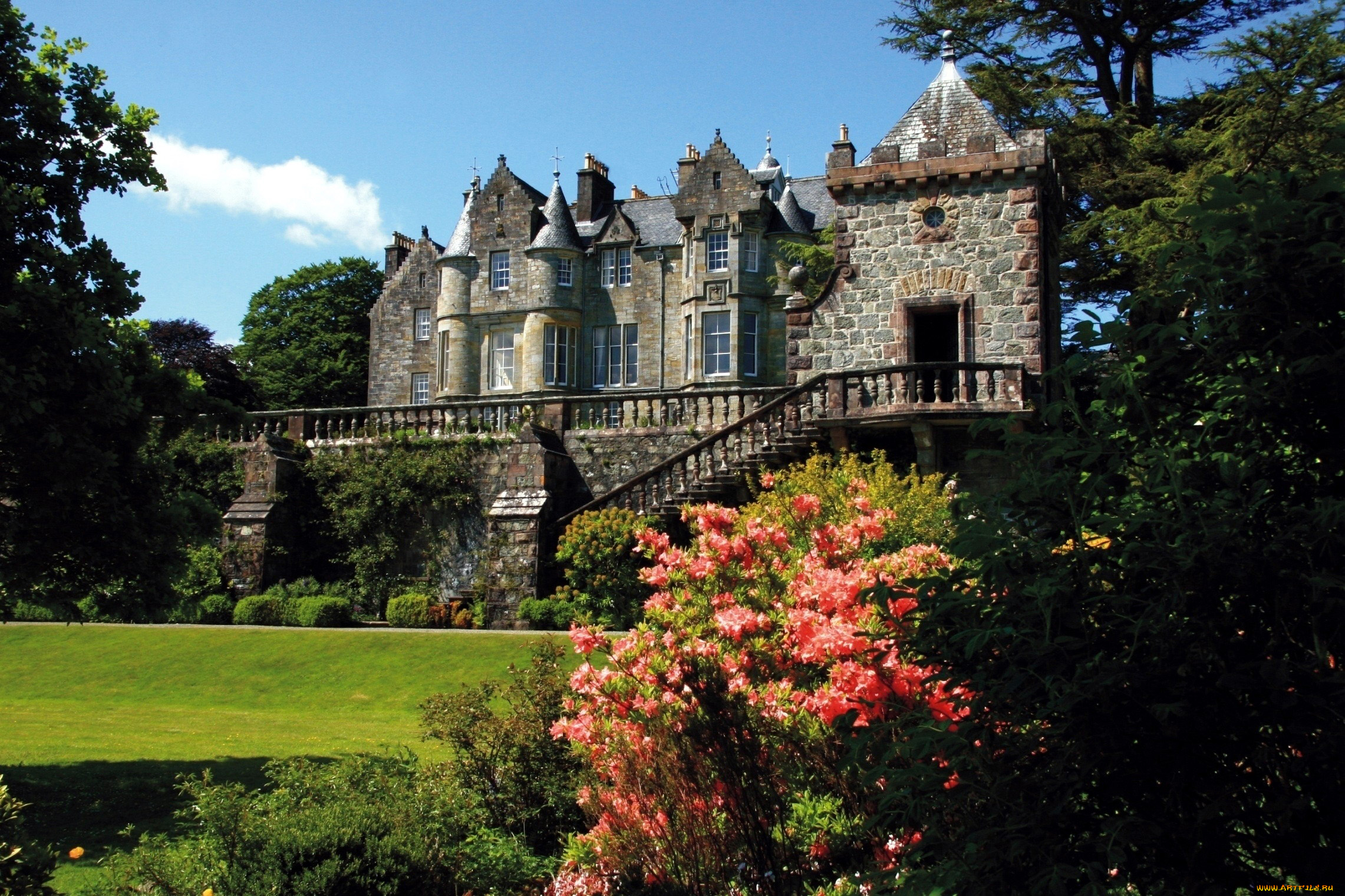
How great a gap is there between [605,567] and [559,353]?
1877cm

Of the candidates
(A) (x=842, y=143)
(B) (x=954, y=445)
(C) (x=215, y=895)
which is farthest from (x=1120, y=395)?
(A) (x=842, y=143)

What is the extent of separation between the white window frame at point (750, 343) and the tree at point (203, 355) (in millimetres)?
21864

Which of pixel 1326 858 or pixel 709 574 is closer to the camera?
pixel 1326 858

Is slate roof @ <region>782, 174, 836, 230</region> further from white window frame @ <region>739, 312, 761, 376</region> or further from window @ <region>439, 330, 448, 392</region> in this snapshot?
window @ <region>439, 330, 448, 392</region>

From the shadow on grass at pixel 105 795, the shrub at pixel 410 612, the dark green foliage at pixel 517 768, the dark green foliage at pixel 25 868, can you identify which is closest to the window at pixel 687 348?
the shrub at pixel 410 612

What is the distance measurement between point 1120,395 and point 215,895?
204 inches

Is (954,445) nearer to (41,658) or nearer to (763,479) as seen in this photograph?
(763,479)

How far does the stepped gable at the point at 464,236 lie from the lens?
3903 centimetres

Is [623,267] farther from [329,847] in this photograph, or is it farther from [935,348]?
[329,847]

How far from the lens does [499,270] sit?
126ft

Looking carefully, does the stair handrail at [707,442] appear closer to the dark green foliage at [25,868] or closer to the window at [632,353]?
the dark green foliage at [25,868]

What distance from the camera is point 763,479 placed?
38.9 feet

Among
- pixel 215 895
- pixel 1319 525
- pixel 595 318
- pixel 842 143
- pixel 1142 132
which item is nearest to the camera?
pixel 1319 525

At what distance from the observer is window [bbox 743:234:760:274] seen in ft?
115
